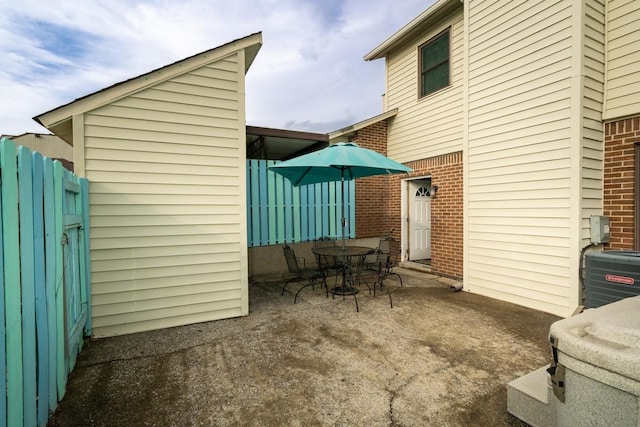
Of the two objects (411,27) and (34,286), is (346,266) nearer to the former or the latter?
(34,286)

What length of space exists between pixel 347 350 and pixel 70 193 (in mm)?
3462

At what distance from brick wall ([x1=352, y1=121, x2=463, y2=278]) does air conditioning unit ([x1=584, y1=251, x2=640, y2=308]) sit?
2985 mm

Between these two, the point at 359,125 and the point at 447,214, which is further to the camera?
the point at 359,125

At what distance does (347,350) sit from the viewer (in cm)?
338

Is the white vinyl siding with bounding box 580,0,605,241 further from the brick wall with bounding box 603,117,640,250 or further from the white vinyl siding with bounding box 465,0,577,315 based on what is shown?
the white vinyl siding with bounding box 465,0,577,315

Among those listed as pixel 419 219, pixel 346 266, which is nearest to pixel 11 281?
pixel 346 266

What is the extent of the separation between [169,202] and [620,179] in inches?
259

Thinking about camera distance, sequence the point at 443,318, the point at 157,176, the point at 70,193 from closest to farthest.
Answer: the point at 70,193 → the point at 157,176 → the point at 443,318

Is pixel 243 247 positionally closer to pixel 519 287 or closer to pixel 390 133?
pixel 519 287

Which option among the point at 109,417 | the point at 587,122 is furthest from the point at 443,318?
the point at 109,417

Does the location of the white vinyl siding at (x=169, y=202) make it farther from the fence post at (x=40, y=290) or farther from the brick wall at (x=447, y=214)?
the brick wall at (x=447, y=214)

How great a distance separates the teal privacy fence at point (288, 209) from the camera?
684cm

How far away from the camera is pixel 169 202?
4125 millimetres

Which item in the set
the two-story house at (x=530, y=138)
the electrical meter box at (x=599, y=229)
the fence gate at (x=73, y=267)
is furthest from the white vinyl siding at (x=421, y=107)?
the fence gate at (x=73, y=267)
